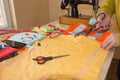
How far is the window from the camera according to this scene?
163 centimetres

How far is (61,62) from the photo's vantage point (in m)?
0.82

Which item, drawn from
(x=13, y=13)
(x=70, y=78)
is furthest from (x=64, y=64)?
(x=13, y=13)

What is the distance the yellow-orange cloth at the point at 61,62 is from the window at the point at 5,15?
2.59 feet

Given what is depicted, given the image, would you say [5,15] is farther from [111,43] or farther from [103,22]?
[111,43]

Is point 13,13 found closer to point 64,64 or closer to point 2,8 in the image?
point 2,8

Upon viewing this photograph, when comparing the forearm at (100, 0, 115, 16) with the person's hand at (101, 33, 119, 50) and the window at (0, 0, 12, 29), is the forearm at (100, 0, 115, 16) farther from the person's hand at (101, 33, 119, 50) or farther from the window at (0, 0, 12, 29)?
the window at (0, 0, 12, 29)

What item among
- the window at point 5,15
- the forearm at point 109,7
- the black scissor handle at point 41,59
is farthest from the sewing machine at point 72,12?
the black scissor handle at point 41,59

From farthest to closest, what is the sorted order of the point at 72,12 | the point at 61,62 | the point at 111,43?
the point at 72,12 < the point at 111,43 < the point at 61,62

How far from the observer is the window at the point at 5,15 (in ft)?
5.34

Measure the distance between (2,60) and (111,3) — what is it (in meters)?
0.96

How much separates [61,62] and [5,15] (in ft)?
3.62

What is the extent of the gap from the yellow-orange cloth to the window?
79 cm

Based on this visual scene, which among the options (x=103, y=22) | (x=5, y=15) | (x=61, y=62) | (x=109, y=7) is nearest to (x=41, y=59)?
(x=61, y=62)

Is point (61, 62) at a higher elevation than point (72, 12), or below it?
below
